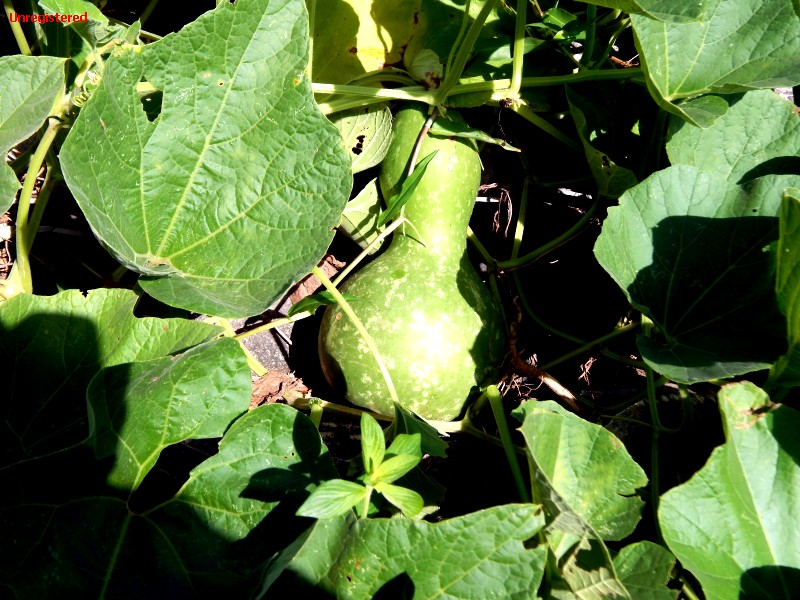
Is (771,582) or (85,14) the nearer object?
(771,582)

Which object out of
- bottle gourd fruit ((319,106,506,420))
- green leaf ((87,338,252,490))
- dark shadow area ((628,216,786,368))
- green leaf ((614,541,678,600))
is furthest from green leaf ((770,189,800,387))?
green leaf ((87,338,252,490))

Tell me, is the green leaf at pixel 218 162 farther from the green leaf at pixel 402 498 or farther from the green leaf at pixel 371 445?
the green leaf at pixel 402 498

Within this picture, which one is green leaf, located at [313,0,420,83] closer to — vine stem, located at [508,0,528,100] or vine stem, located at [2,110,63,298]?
vine stem, located at [508,0,528,100]

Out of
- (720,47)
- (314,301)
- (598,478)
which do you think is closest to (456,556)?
(598,478)

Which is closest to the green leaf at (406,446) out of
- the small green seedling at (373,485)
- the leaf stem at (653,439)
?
the small green seedling at (373,485)

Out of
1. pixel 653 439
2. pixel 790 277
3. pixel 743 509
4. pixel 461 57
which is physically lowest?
pixel 653 439

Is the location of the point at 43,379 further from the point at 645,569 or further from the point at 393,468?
the point at 645,569
